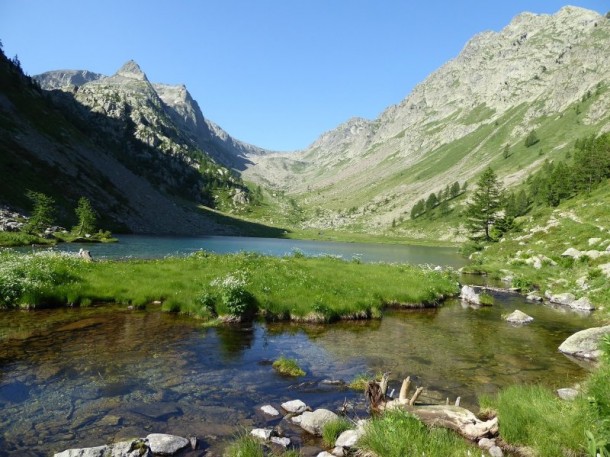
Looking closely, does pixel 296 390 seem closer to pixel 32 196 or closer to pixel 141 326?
pixel 141 326

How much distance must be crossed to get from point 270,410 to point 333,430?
259 cm

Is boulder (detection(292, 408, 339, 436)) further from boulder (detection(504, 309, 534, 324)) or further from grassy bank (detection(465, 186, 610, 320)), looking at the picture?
grassy bank (detection(465, 186, 610, 320))

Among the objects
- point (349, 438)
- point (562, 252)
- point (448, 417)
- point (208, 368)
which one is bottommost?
point (208, 368)

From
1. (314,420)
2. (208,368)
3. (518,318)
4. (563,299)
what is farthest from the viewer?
(563,299)

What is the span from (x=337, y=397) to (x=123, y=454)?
7751 mm

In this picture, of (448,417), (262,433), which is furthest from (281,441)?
(448,417)

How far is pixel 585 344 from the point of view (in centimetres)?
2133

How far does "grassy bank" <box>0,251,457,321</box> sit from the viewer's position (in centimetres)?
2559

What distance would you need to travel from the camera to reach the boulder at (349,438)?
1064 centimetres

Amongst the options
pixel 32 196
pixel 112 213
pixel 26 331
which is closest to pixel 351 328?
pixel 26 331

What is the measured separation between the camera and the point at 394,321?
93.6 ft

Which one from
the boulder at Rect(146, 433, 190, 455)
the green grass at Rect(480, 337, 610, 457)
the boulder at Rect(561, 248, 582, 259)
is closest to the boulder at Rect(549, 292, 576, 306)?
the boulder at Rect(561, 248, 582, 259)

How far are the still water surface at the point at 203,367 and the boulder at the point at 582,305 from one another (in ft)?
26.3

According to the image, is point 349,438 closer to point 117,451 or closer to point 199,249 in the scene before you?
point 117,451
